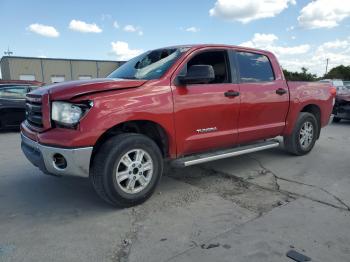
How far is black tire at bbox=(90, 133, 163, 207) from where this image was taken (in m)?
3.53

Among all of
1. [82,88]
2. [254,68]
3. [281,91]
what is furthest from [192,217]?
[281,91]

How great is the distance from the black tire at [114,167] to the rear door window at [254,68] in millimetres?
1902

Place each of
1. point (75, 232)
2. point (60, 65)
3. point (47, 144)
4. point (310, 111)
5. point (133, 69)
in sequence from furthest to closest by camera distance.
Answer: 1. point (60, 65)
2. point (310, 111)
3. point (133, 69)
4. point (47, 144)
5. point (75, 232)

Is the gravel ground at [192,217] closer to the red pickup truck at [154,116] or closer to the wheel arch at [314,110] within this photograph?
the red pickup truck at [154,116]

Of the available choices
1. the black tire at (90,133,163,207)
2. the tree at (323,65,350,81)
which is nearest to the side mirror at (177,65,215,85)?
the black tire at (90,133,163,207)

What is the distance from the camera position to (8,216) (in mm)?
3637

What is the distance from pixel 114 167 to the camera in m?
3.56

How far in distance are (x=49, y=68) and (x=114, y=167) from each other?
48491 millimetres

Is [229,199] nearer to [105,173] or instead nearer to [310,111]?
[105,173]

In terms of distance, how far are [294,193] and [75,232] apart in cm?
261

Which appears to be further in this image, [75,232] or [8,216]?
[8,216]

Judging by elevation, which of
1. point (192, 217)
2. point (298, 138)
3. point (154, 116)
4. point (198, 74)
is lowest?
point (192, 217)

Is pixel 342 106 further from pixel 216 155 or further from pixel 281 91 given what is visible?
pixel 216 155

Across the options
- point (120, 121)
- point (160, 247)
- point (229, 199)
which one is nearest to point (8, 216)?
point (120, 121)
